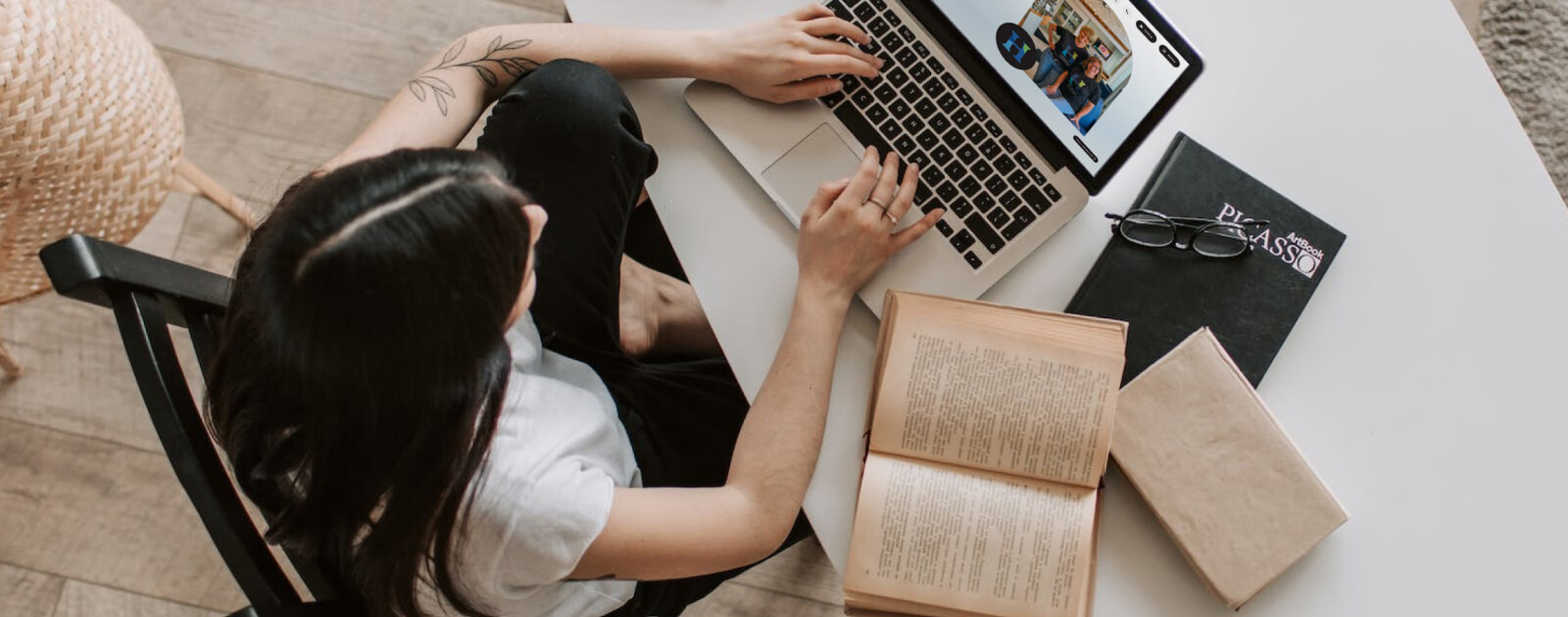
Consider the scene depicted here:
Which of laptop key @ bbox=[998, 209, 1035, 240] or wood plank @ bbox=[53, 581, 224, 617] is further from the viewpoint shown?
wood plank @ bbox=[53, 581, 224, 617]

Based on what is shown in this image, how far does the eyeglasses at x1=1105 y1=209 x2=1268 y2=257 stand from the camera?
33.7 inches

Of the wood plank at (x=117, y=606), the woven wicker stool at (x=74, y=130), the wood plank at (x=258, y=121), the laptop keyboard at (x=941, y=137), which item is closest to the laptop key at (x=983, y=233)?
the laptop keyboard at (x=941, y=137)

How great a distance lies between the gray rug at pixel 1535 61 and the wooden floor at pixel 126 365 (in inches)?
2.0

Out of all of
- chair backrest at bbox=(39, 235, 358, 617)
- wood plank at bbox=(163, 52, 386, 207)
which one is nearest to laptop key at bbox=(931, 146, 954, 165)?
chair backrest at bbox=(39, 235, 358, 617)

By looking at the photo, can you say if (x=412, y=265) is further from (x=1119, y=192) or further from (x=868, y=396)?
(x=1119, y=192)

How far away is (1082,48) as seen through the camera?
839mm

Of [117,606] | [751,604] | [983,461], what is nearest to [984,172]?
[983,461]

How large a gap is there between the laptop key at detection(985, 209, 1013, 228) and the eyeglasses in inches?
3.5

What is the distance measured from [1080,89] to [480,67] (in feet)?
1.72

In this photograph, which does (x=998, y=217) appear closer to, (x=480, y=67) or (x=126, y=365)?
(x=480, y=67)

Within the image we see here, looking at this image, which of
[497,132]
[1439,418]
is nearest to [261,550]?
[497,132]

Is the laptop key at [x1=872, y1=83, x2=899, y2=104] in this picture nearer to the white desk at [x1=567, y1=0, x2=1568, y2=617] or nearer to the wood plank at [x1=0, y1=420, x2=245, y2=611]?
the white desk at [x1=567, y1=0, x2=1568, y2=617]

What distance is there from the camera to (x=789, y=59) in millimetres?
Answer: 910

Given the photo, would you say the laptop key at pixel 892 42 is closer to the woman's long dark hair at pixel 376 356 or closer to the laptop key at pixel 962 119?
the laptop key at pixel 962 119
